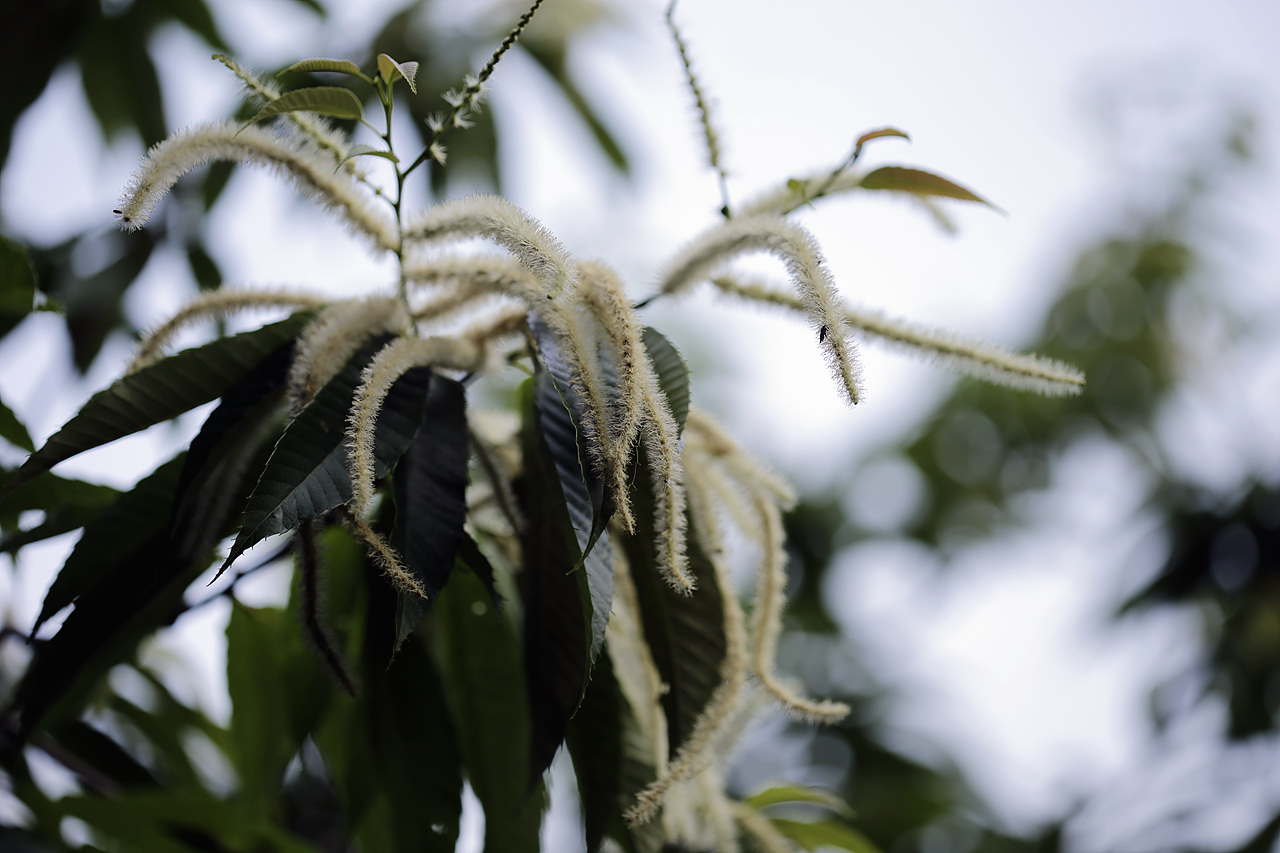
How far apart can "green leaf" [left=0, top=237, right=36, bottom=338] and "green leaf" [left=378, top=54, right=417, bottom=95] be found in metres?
0.61

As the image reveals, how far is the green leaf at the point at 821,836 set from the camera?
1381mm

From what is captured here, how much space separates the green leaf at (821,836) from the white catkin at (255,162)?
40.8 inches

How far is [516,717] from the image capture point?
1.18 m

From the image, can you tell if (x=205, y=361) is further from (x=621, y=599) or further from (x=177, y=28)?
(x=177, y=28)

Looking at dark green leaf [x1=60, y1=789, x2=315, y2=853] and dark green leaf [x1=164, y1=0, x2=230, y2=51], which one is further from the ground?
dark green leaf [x1=164, y1=0, x2=230, y2=51]

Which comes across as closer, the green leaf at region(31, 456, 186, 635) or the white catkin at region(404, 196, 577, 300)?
the white catkin at region(404, 196, 577, 300)

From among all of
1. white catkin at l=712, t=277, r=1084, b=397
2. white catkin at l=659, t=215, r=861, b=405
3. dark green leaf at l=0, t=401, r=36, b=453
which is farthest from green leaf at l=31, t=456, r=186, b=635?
white catkin at l=712, t=277, r=1084, b=397

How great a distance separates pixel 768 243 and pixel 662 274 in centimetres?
16

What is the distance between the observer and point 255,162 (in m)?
0.88

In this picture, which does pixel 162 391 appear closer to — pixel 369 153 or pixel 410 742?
pixel 369 153

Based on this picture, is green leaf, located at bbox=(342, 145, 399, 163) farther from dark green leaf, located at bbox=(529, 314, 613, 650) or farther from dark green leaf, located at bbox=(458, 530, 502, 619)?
→ dark green leaf, located at bbox=(458, 530, 502, 619)

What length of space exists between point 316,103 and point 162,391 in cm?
32

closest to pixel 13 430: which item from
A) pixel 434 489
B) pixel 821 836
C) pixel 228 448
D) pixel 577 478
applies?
pixel 228 448

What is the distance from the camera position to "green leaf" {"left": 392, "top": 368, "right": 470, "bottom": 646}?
0.80 m
